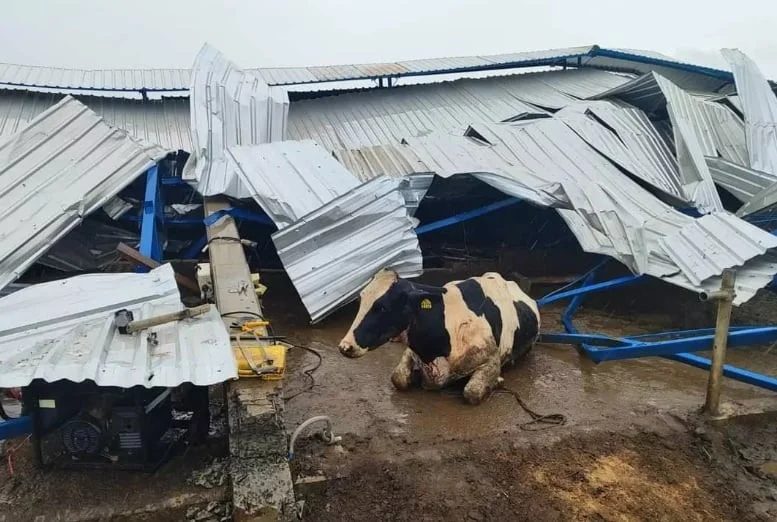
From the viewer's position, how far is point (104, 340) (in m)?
4.54

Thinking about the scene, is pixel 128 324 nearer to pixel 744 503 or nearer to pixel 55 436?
pixel 55 436

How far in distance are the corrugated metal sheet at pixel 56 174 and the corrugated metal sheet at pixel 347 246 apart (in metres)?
2.46

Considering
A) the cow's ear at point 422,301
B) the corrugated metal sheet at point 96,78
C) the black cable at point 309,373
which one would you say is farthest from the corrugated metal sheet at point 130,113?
the cow's ear at point 422,301

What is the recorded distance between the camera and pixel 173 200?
11.5 m

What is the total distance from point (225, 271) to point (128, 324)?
90.9 inches

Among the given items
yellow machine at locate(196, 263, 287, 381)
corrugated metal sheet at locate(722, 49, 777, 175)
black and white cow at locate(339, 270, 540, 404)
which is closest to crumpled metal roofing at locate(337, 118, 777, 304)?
black and white cow at locate(339, 270, 540, 404)

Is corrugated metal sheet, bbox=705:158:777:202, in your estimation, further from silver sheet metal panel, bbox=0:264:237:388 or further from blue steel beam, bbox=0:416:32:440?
blue steel beam, bbox=0:416:32:440

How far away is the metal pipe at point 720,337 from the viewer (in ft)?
19.3

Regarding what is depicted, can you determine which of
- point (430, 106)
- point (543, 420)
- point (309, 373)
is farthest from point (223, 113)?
point (543, 420)

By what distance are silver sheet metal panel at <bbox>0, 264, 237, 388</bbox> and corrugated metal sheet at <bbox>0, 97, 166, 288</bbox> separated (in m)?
2.38

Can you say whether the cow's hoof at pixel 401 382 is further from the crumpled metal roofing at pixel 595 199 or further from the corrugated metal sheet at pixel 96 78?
the corrugated metal sheet at pixel 96 78

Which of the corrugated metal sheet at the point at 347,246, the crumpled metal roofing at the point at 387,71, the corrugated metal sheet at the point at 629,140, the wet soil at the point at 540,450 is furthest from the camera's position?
the crumpled metal roofing at the point at 387,71

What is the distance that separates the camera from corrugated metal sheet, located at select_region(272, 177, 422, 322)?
844cm

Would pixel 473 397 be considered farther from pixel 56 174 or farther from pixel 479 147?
pixel 56 174
